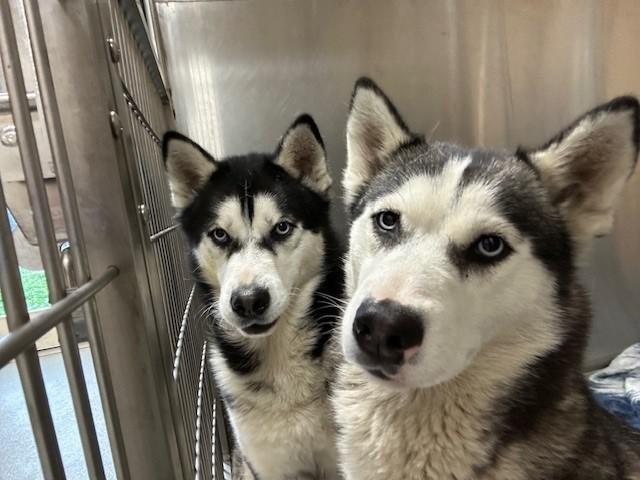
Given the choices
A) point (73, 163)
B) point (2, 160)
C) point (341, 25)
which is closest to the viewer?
point (2, 160)

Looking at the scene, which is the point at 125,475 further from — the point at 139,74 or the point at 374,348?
the point at 139,74

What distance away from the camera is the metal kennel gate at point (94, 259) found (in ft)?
1.71

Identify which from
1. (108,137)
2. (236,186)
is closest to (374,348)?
(108,137)

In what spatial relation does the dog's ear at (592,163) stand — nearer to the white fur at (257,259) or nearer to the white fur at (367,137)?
the white fur at (367,137)

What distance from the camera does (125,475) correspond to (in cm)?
78

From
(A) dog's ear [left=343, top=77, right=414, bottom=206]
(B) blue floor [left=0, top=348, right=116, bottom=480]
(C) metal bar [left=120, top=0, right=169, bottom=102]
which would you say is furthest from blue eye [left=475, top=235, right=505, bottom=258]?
(B) blue floor [left=0, top=348, right=116, bottom=480]

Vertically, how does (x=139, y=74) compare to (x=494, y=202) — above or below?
above

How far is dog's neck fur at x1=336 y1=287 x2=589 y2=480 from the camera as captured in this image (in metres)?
0.86

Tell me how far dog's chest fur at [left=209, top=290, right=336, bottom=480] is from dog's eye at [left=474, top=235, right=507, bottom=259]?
2.27 ft

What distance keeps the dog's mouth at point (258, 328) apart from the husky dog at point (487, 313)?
0.37m

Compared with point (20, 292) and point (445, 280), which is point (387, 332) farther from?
point (20, 292)

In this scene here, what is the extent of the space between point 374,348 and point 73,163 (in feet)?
1.98

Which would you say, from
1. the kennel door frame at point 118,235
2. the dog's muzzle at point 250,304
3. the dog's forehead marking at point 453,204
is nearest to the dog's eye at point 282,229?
the dog's muzzle at point 250,304

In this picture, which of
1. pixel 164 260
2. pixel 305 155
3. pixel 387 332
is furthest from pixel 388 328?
pixel 305 155
